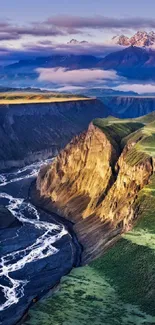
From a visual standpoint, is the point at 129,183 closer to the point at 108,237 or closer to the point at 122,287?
the point at 108,237

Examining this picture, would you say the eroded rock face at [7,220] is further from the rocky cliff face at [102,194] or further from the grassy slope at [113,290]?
the grassy slope at [113,290]

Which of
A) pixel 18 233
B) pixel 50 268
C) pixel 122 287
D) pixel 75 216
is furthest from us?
pixel 75 216

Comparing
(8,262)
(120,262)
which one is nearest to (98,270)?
(120,262)

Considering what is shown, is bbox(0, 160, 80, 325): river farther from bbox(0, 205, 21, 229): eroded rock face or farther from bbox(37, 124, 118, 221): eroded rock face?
→ bbox(37, 124, 118, 221): eroded rock face

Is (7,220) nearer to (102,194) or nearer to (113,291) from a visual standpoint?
(102,194)

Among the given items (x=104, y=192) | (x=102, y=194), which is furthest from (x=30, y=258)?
(x=104, y=192)
